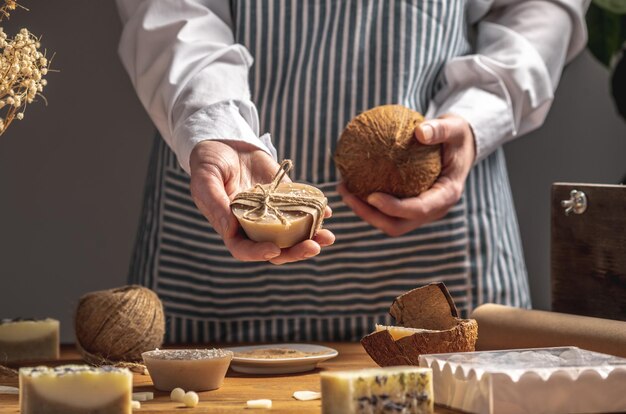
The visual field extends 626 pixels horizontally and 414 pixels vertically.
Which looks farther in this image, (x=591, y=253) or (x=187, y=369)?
(x=591, y=253)

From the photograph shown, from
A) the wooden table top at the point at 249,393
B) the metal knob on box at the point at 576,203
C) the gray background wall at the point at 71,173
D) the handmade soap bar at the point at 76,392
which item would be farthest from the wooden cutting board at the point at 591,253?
the gray background wall at the point at 71,173

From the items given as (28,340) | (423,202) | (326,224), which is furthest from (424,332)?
(326,224)

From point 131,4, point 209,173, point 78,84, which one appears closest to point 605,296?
point 209,173

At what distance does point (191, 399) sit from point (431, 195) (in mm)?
688

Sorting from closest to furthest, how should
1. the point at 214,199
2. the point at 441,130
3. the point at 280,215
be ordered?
the point at 280,215
the point at 214,199
the point at 441,130

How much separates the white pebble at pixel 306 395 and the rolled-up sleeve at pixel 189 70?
514mm

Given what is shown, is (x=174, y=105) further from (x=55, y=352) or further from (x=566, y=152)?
(x=566, y=152)

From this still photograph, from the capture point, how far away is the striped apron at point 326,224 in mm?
1799

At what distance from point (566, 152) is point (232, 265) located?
1.21 meters

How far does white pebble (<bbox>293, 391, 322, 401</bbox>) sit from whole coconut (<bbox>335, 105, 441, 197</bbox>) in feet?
1.74

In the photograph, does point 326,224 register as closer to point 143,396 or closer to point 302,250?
point 302,250

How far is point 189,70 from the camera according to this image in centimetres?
170

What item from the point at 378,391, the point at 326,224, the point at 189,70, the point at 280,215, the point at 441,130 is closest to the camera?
the point at 378,391

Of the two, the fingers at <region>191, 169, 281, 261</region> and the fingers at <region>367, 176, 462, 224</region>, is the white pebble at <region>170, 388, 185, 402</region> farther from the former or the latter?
the fingers at <region>367, 176, 462, 224</region>
